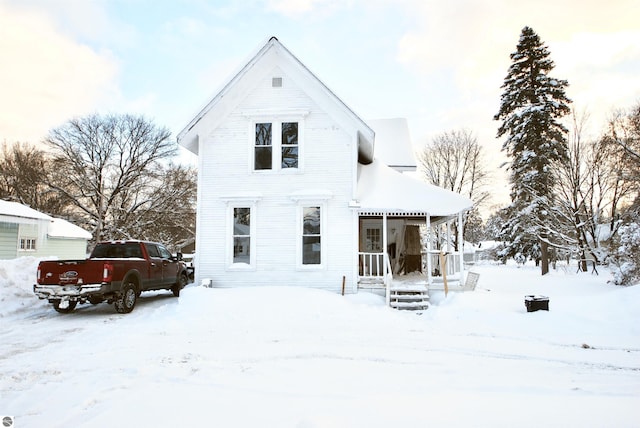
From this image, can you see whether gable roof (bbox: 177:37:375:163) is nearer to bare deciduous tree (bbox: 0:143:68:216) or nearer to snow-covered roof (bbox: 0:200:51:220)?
snow-covered roof (bbox: 0:200:51:220)

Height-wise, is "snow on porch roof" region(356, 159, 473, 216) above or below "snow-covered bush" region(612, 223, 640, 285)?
above

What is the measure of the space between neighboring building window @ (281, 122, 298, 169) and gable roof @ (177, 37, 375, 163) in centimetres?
126

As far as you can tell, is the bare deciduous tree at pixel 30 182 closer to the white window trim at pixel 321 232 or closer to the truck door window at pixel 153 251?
the truck door window at pixel 153 251

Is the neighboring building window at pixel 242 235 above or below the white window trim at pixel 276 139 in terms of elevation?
below

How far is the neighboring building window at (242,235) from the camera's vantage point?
12.9 meters

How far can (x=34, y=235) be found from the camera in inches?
981

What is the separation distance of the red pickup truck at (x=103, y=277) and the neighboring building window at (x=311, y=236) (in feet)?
15.3

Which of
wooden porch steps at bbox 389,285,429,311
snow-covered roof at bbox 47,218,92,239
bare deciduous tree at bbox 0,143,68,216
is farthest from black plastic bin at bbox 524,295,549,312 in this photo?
bare deciduous tree at bbox 0,143,68,216

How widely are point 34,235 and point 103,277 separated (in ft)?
67.2

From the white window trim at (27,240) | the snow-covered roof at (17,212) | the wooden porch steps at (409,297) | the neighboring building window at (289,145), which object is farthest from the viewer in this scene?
the white window trim at (27,240)

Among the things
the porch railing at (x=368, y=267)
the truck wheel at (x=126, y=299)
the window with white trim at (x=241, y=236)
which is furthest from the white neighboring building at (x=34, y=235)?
the porch railing at (x=368, y=267)

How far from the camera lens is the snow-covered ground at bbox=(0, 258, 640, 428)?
378 cm

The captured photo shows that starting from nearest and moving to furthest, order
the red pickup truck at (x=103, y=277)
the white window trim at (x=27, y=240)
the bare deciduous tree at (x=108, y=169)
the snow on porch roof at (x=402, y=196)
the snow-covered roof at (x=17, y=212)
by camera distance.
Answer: the red pickup truck at (x=103, y=277)
the snow on porch roof at (x=402, y=196)
the snow-covered roof at (x=17, y=212)
the white window trim at (x=27, y=240)
the bare deciduous tree at (x=108, y=169)

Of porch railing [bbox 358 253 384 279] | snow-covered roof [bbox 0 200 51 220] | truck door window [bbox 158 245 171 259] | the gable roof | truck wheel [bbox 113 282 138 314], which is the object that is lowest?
truck wheel [bbox 113 282 138 314]
